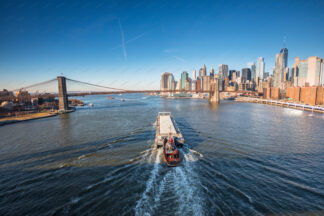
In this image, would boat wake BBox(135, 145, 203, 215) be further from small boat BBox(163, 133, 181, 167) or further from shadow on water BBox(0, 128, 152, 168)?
shadow on water BBox(0, 128, 152, 168)

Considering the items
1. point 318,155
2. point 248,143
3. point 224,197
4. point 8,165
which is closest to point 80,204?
point 224,197

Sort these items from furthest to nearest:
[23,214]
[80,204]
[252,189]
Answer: [252,189] < [80,204] < [23,214]

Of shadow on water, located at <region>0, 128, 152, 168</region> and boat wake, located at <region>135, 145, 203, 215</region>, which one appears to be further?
shadow on water, located at <region>0, 128, 152, 168</region>

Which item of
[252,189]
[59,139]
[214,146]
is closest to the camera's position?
[252,189]

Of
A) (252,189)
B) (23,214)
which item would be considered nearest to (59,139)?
(23,214)

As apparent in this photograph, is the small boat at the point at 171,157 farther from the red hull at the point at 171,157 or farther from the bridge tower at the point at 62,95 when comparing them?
the bridge tower at the point at 62,95

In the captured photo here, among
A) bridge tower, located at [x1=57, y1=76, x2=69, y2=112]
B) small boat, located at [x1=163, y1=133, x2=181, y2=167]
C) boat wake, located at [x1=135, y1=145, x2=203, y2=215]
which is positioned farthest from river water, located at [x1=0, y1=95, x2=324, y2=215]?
bridge tower, located at [x1=57, y1=76, x2=69, y2=112]

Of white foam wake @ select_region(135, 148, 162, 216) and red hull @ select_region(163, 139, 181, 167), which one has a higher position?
red hull @ select_region(163, 139, 181, 167)

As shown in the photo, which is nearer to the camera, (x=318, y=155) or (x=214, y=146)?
(x=318, y=155)

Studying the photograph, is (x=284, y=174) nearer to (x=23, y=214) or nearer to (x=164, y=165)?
(x=164, y=165)

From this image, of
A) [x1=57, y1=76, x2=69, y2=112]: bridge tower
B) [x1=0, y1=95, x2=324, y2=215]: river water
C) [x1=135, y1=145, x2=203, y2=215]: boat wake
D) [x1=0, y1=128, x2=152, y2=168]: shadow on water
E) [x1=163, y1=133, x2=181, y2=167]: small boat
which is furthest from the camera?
[x1=57, y1=76, x2=69, y2=112]: bridge tower

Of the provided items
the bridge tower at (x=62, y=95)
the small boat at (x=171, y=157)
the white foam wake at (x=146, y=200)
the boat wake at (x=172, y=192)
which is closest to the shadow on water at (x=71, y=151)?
the small boat at (x=171, y=157)
